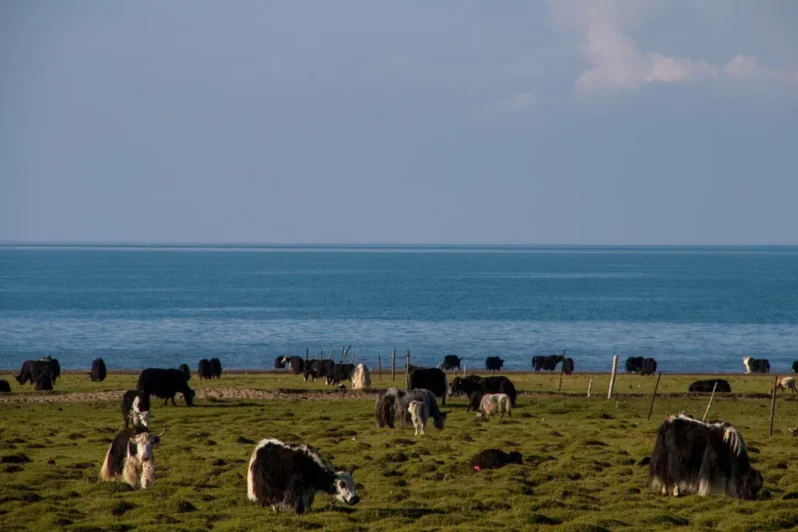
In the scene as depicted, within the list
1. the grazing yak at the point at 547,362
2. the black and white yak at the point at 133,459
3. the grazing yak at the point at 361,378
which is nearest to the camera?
the black and white yak at the point at 133,459

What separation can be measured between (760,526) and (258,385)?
1356 inches

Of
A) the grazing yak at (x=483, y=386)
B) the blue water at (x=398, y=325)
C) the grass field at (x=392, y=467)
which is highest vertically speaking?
the grazing yak at (x=483, y=386)

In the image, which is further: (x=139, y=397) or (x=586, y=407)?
(x=586, y=407)

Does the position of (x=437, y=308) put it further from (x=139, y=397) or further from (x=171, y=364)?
(x=139, y=397)

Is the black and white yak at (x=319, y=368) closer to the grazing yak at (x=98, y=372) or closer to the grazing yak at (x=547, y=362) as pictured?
the grazing yak at (x=98, y=372)

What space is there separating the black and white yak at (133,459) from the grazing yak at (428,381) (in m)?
18.5

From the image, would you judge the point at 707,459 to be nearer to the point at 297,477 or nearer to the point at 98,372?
the point at 297,477

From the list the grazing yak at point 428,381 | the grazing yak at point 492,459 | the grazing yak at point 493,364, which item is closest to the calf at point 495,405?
the grazing yak at point 428,381

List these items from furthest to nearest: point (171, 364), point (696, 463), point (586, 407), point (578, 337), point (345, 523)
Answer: point (578, 337)
point (171, 364)
point (586, 407)
point (696, 463)
point (345, 523)

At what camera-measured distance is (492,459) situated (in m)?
25.7

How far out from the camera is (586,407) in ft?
132

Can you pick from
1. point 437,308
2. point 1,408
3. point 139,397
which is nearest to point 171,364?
point 1,408

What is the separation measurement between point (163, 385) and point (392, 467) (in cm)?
1773

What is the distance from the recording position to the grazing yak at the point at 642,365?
A: 207ft
